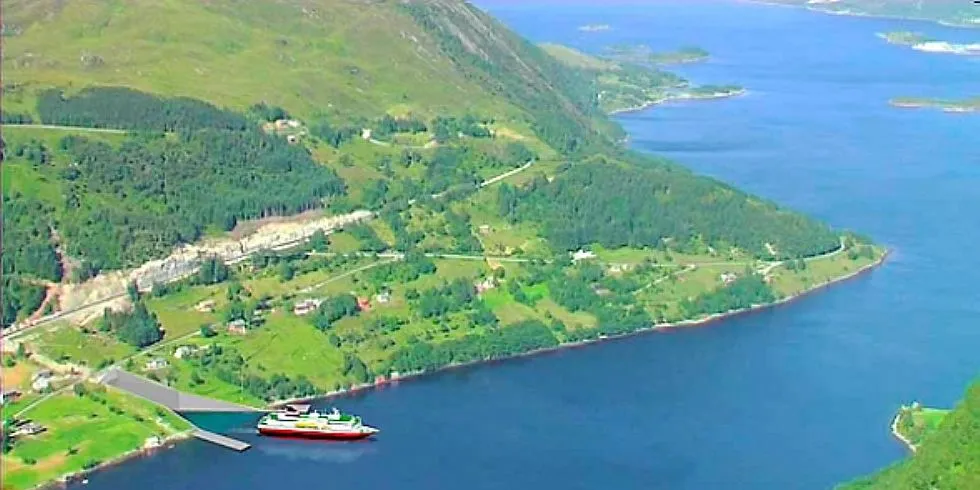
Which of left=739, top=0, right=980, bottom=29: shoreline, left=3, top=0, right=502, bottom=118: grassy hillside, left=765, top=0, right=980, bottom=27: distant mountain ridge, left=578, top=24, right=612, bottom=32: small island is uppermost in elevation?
left=765, top=0, right=980, bottom=27: distant mountain ridge

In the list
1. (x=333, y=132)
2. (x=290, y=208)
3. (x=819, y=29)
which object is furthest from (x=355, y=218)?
(x=819, y=29)

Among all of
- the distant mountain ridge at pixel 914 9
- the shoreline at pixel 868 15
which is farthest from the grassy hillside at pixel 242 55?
the distant mountain ridge at pixel 914 9

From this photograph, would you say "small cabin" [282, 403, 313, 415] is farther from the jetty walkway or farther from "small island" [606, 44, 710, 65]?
"small island" [606, 44, 710, 65]

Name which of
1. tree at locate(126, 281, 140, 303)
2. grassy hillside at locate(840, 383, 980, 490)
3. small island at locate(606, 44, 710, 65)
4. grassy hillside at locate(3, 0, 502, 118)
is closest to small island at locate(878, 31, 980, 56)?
small island at locate(606, 44, 710, 65)

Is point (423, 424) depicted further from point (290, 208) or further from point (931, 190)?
point (931, 190)

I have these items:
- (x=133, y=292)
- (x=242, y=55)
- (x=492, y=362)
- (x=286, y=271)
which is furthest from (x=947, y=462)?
(x=242, y=55)

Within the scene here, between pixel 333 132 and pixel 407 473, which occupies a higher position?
pixel 333 132

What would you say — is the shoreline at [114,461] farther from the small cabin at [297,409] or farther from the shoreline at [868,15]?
the shoreline at [868,15]
